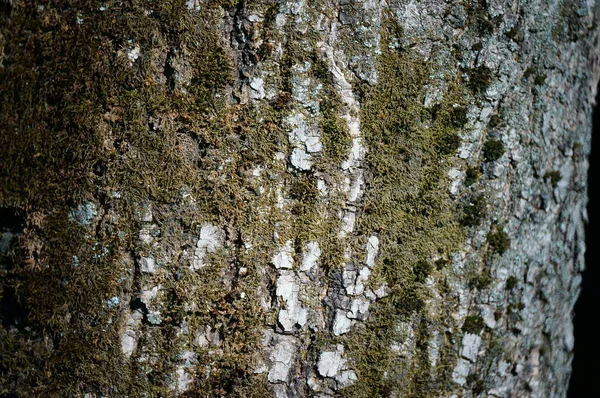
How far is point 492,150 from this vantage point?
156 centimetres

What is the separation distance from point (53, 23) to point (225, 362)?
103 cm

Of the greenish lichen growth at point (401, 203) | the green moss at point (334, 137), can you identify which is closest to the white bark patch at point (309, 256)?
the greenish lichen growth at point (401, 203)

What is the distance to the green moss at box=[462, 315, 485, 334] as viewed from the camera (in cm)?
157

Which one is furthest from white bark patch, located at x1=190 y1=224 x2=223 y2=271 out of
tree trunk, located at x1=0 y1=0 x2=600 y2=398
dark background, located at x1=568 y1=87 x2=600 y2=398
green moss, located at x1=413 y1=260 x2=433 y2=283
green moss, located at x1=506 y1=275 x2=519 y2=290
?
dark background, located at x1=568 y1=87 x2=600 y2=398

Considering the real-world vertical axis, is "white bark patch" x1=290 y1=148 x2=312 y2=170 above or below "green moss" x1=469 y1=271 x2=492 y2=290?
above

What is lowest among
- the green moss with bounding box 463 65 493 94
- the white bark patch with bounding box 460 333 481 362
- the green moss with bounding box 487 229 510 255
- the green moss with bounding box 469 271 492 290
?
the white bark patch with bounding box 460 333 481 362

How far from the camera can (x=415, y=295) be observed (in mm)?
1506

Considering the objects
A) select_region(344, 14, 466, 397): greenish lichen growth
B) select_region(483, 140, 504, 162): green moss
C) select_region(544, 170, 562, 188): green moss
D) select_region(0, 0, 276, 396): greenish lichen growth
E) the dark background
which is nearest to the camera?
select_region(0, 0, 276, 396): greenish lichen growth

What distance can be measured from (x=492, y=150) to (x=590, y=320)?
2.07 m

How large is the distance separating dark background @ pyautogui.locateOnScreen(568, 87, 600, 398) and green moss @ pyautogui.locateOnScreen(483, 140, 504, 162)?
1829mm

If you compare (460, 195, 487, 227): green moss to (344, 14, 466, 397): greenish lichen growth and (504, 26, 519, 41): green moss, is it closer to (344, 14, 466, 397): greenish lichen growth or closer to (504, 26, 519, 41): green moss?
(344, 14, 466, 397): greenish lichen growth

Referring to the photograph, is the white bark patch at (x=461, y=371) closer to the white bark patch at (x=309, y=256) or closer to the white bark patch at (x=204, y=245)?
Result: the white bark patch at (x=309, y=256)

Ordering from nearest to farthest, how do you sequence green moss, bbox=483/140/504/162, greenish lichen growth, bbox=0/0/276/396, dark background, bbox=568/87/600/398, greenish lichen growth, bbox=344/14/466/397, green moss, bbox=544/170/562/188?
greenish lichen growth, bbox=0/0/276/396 → greenish lichen growth, bbox=344/14/466/397 → green moss, bbox=483/140/504/162 → green moss, bbox=544/170/562/188 → dark background, bbox=568/87/600/398

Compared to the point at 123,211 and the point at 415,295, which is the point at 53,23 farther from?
the point at 415,295
